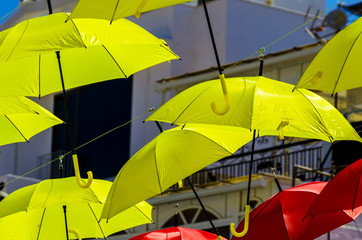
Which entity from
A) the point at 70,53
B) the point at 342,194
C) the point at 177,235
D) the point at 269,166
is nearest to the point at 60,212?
the point at 177,235

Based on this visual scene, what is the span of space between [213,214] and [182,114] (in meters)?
8.86

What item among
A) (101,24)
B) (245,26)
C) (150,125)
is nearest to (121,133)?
(150,125)

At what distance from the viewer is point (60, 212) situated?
13.8 metres

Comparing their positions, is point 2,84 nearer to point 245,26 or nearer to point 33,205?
point 33,205

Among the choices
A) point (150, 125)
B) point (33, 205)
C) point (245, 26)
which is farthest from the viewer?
point (245, 26)

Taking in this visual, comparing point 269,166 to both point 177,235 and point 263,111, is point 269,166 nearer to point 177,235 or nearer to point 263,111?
point 177,235

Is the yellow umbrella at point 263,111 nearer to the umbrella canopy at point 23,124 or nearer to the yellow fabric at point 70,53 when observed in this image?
the yellow fabric at point 70,53

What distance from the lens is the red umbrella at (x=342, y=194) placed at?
11609 mm

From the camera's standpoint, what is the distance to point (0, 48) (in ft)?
35.5

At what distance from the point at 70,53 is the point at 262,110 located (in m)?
2.80

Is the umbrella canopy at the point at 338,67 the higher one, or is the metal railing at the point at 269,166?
the umbrella canopy at the point at 338,67

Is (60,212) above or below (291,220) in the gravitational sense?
below

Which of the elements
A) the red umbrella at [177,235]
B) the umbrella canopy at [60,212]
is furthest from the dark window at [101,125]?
the red umbrella at [177,235]

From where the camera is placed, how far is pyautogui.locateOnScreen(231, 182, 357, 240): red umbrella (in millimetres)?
12430
